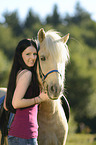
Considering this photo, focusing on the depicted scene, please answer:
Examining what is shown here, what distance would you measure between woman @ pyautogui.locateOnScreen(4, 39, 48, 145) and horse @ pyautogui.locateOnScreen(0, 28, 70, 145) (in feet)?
0.65

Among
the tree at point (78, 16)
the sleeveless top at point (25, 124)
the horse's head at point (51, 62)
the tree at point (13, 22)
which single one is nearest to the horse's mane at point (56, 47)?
the horse's head at point (51, 62)

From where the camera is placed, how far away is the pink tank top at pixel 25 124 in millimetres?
2818

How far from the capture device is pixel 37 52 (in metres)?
3.35

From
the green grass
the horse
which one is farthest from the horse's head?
the green grass

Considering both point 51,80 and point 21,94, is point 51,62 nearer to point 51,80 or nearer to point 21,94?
point 51,80

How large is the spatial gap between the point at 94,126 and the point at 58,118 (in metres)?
40.0

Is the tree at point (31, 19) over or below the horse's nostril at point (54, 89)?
over

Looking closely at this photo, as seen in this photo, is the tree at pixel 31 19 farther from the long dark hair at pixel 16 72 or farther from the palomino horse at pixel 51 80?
the long dark hair at pixel 16 72

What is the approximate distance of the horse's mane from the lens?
3299 mm

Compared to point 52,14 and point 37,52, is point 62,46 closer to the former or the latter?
point 37,52

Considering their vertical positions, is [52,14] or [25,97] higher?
[52,14]

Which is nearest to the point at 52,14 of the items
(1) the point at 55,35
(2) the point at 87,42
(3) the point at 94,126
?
(2) the point at 87,42

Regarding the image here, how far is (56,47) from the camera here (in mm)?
3350

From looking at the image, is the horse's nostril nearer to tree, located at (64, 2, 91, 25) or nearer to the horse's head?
the horse's head
